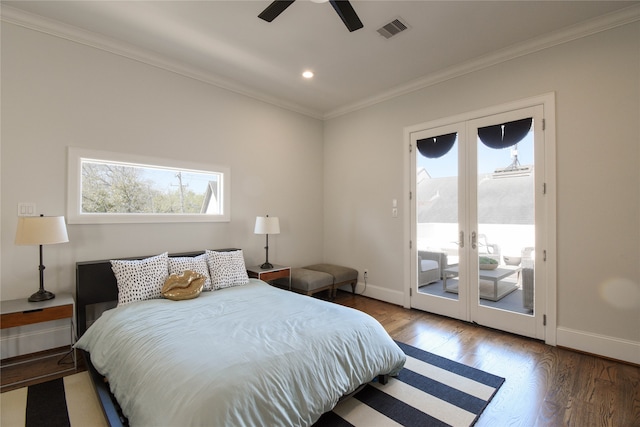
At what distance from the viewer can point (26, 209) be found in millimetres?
2631

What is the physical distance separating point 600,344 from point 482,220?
1.49 metres

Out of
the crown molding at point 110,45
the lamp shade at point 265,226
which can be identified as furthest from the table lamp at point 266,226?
the crown molding at point 110,45

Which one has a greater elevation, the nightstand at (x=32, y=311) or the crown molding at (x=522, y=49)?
the crown molding at (x=522, y=49)

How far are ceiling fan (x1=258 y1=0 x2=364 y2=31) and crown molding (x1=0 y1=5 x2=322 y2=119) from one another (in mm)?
1783

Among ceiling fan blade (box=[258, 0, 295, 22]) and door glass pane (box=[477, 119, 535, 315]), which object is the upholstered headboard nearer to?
ceiling fan blade (box=[258, 0, 295, 22])

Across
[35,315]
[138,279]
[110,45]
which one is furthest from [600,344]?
[110,45]

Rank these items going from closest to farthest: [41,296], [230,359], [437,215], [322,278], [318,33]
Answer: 1. [230,359]
2. [41,296]
3. [318,33]
4. [437,215]
5. [322,278]

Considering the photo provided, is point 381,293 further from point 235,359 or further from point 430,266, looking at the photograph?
point 235,359

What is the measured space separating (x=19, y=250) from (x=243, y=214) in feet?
7.36

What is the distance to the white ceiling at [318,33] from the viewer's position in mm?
2529

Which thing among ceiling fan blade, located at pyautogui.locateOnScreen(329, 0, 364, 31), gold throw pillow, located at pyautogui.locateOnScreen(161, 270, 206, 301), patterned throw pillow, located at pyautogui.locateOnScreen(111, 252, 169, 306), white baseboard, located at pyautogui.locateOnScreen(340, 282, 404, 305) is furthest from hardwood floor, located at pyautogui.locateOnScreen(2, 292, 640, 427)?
ceiling fan blade, located at pyautogui.locateOnScreen(329, 0, 364, 31)

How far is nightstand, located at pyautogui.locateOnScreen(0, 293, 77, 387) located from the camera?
222cm

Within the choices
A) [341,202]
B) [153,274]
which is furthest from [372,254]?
[153,274]

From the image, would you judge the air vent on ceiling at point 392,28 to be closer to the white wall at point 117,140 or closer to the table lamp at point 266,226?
the white wall at point 117,140
